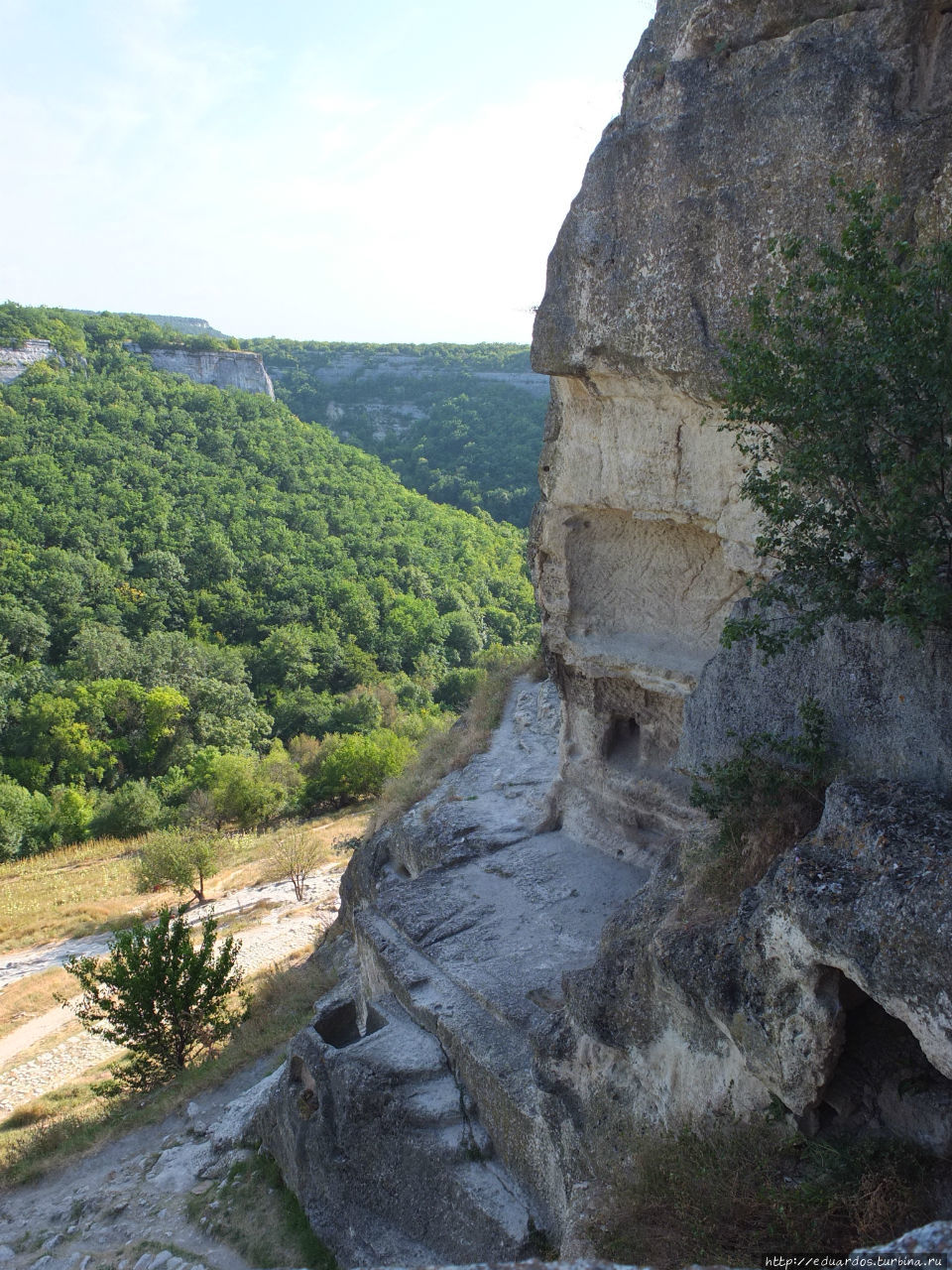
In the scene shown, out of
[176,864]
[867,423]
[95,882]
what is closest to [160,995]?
[176,864]

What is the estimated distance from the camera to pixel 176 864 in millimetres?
20391

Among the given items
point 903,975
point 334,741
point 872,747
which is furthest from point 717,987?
point 334,741

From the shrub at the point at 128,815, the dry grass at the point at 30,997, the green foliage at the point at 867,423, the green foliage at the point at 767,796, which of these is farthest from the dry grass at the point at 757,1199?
the shrub at the point at 128,815

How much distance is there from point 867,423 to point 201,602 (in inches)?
1516

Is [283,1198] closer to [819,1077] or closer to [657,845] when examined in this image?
[657,845]

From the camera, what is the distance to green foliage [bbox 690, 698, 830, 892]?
5.32m

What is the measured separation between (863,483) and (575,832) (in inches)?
251

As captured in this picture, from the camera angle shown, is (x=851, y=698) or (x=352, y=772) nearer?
(x=851, y=698)

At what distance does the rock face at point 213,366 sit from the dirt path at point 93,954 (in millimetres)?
41292

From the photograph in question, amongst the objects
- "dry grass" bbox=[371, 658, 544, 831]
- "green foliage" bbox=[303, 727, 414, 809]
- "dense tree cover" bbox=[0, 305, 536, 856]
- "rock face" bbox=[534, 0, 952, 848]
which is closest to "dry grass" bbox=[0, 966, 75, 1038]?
"dry grass" bbox=[371, 658, 544, 831]

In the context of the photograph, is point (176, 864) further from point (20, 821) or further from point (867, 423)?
point (867, 423)

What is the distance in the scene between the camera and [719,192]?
6.82 m

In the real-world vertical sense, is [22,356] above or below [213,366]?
below

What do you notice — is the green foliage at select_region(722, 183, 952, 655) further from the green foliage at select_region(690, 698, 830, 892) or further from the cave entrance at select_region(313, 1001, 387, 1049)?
the cave entrance at select_region(313, 1001, 387, 1049)
